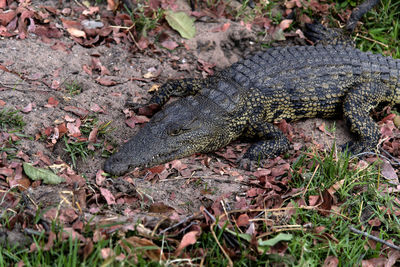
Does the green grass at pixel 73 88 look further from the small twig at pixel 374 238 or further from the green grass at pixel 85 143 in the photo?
the small twig at pixel 374 238

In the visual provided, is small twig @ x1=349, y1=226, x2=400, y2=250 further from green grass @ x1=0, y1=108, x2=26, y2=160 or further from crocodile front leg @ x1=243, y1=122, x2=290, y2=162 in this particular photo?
green grass @ x1=0, y1=108, x2=26, y2=160

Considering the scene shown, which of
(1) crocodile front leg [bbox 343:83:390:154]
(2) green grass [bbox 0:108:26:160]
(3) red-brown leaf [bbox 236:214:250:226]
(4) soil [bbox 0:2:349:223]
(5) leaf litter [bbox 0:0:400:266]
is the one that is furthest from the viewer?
(1) crocodile front leg [bbox 343:83:390:154]

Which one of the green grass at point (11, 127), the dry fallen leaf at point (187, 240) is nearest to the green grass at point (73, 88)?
the green grass at point (11, 127)

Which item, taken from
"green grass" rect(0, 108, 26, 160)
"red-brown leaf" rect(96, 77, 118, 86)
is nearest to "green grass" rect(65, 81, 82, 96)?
"red-brown leaf" rect(96, 77, 118, 86)

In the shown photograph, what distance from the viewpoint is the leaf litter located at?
3.10 metres

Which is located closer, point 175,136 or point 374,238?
point 374,238

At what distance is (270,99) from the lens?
477cm

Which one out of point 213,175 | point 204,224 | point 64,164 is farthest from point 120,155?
point 204,224

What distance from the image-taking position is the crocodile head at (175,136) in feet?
12.8

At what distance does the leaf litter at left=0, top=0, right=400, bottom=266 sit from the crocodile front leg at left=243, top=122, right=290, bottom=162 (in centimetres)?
10

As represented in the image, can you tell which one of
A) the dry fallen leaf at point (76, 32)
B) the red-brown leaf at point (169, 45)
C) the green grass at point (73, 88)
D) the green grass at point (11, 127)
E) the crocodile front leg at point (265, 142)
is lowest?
the crocodile front leg at point (265, 142)

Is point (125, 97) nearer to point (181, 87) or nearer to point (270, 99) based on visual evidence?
point (181, 87)

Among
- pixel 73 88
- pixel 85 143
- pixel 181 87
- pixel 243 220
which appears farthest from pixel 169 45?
pixel 243 220

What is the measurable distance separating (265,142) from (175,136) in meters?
0.99
